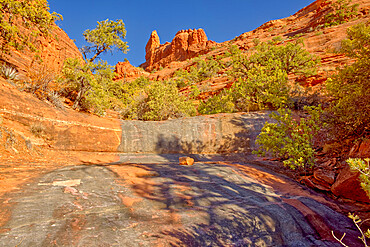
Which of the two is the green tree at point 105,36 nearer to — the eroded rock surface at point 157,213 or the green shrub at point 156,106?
the green shrub at point 156,106

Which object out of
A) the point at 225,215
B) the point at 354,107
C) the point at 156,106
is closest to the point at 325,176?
the point at 354,107

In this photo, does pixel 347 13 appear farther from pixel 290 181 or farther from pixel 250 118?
pixel 290 181

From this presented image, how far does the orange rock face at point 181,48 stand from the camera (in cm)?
7675

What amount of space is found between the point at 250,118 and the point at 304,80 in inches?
457

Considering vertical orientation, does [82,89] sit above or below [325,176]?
above

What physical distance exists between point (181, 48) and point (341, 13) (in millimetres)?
58082

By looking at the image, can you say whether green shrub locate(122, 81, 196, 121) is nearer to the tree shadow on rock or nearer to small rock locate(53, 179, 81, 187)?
the tree shadow on rock

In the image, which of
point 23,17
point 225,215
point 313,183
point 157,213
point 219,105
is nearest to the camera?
point 157,213

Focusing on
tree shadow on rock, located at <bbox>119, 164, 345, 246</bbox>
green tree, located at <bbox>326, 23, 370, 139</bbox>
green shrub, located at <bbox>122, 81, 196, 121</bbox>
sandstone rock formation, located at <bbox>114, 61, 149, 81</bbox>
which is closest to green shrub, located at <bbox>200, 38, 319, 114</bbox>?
green shrub, located at <bbox>122, 81, 196, 121</bbox>

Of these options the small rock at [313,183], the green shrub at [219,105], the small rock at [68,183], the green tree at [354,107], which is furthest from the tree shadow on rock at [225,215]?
the green shrub at [219,105]

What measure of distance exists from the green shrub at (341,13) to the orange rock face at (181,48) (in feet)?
132

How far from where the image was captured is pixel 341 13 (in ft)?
121

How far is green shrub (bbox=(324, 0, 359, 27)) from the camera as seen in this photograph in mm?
35719

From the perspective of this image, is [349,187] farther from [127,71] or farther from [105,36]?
[127,71]
